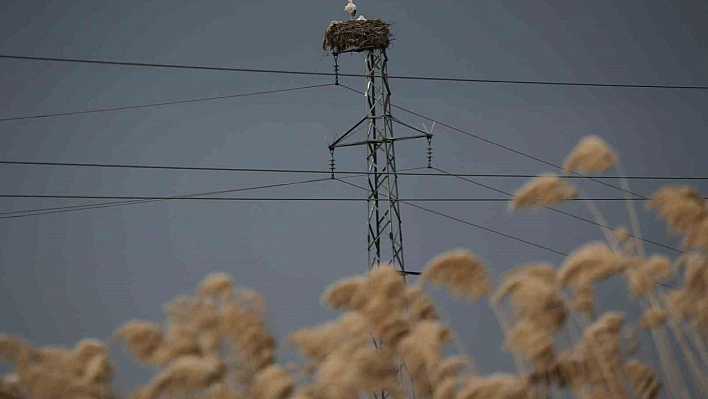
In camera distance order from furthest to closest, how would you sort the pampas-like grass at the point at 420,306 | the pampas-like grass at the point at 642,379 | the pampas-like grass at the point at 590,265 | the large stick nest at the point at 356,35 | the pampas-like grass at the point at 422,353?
the large stick nest at the point at 356,35
the pampas-like grass at the point at 420,306
the pampas-like grass at the point at 642,379
the pampas-like grass at the point at 422,353
the pampas-like grass at the point at 590,265

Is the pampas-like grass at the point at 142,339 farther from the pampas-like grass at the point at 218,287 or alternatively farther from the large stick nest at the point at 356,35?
the large stick nest at the point at 356,35

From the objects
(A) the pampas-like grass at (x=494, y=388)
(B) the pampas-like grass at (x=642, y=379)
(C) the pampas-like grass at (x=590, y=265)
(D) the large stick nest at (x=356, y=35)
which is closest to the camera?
(A) the pampas-like grass at (x=494, y=388)

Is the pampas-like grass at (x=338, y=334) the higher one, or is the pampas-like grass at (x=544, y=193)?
the pampas-like grass at (x=544, y=193)

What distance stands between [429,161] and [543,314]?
40.6ft

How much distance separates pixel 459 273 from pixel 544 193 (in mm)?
430

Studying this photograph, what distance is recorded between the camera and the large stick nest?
15844 millimetres

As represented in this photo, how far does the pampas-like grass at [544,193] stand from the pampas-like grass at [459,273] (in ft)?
0.89

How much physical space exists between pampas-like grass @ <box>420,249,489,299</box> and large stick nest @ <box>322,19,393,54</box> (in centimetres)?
1192

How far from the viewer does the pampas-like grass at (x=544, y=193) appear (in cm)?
403

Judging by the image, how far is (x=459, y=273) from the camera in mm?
4105

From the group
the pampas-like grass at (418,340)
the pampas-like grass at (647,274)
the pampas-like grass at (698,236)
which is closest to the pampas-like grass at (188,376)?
the pampas-like grass at (418,340)

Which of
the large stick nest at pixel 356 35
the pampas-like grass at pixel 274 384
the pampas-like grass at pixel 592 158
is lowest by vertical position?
the pampas-like grass at pixel 274 384

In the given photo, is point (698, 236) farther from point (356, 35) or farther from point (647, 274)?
point (356, 35)

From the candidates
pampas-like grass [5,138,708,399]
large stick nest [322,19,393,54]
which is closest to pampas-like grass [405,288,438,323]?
pampas-like grass [5,138,708,399]
